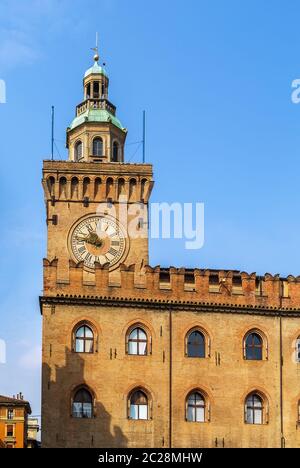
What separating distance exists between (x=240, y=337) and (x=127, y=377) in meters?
6.21

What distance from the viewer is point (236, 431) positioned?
57.8 meters

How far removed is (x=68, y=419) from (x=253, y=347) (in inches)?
399

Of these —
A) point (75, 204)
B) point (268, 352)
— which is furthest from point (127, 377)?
point (75, 204)

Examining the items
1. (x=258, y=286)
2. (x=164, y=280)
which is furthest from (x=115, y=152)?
(x=258, y=286)

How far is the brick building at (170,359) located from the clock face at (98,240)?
4.75 meters

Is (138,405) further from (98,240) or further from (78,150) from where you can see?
(78,150)

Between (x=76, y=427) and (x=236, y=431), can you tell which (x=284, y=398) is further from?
(x=76, y=427)

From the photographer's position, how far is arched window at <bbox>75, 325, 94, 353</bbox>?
57669mm

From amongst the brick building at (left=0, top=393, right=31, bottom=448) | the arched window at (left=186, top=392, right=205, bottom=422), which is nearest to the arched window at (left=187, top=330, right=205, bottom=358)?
the arched window at (left=186, top=392, right=205, bottom=422)

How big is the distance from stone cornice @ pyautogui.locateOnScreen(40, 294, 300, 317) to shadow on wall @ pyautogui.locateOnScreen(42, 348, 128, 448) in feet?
10.3

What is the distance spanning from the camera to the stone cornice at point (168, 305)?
2296 inches

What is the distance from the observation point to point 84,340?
190 ft

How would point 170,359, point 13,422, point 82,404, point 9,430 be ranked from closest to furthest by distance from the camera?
point 82,404 < point 170,359 < point 9,430 < point 13,422

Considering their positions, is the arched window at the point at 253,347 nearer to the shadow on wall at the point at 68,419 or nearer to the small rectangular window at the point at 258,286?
the small rectangular window at the point at 258,286
